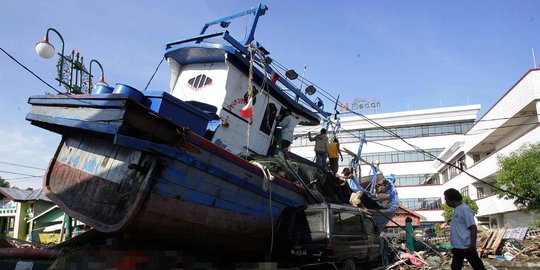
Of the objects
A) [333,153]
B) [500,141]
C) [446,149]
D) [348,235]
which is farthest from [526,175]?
[446,149]

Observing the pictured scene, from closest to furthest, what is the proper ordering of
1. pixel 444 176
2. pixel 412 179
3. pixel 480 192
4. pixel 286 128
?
pixel 286 128, pixel 480 192, pixel 444 176, pixel 412 179

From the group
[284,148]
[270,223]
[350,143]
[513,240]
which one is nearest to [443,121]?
[350,143]

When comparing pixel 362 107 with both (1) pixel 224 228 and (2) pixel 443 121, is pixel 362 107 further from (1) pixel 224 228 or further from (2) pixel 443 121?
(1) pixel 224 228

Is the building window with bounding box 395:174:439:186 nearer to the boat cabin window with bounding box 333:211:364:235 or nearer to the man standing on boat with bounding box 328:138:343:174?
the man standing on boat with bounding box 328:138:343:174

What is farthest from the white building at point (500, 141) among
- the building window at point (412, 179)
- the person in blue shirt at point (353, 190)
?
the person in blue shirt at point (353, 190)

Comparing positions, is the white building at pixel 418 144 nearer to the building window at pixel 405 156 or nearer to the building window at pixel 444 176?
the building window at pixel 405 156

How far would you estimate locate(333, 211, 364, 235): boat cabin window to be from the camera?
21.6ft

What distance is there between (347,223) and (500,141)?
2673 cm

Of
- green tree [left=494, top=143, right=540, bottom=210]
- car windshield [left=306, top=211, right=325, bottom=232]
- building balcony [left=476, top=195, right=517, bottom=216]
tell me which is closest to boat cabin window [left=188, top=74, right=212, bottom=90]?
car windshield [left=306, top=211, right=325, bottom=232]

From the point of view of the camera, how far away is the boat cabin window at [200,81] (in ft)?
27.0

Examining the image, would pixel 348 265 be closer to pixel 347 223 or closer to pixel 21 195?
pixel 347 223

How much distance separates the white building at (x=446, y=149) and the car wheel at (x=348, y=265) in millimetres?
19554

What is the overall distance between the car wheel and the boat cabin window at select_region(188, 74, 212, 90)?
4.43m

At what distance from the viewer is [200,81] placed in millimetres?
8328
